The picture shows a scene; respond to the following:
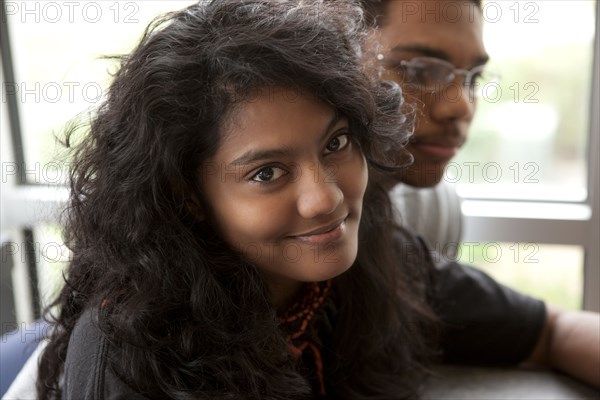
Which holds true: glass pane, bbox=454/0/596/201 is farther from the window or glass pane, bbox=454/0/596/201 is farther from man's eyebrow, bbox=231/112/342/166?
man's eyebrow, bbox=231/112/342/166

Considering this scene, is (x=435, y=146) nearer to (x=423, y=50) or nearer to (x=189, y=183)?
(x=423, y=50)

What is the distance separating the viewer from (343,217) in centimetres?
77

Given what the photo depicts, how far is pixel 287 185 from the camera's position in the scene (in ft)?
2.42

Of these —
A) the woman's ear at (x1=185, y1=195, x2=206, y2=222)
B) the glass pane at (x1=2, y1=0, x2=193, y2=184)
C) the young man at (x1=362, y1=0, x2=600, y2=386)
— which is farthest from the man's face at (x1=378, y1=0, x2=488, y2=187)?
the glass pane at (x1=2, y1=0, x2=193, y2=184)

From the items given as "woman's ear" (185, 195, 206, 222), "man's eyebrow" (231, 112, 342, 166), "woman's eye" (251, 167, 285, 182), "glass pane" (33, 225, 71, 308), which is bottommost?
"glass pane" (33, 225, 71, 308)

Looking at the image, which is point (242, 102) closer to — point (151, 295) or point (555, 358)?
point (151, 295)

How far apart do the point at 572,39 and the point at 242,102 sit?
804 mm

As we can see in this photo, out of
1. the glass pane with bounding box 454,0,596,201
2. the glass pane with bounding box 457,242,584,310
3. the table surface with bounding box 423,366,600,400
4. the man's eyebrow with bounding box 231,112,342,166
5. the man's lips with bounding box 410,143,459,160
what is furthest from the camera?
the glass pane with bounding box 457,242,584,310

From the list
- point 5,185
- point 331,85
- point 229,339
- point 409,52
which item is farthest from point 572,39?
point 5,185

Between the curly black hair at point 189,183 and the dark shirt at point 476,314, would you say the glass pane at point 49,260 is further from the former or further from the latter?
the dark shirt at point 476,314

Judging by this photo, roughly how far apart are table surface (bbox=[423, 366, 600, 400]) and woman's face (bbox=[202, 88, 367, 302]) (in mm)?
282

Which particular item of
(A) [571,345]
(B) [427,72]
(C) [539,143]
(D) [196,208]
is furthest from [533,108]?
(D) [196,208]

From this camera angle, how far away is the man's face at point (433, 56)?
3.32ft

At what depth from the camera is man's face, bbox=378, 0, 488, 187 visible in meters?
1.01
